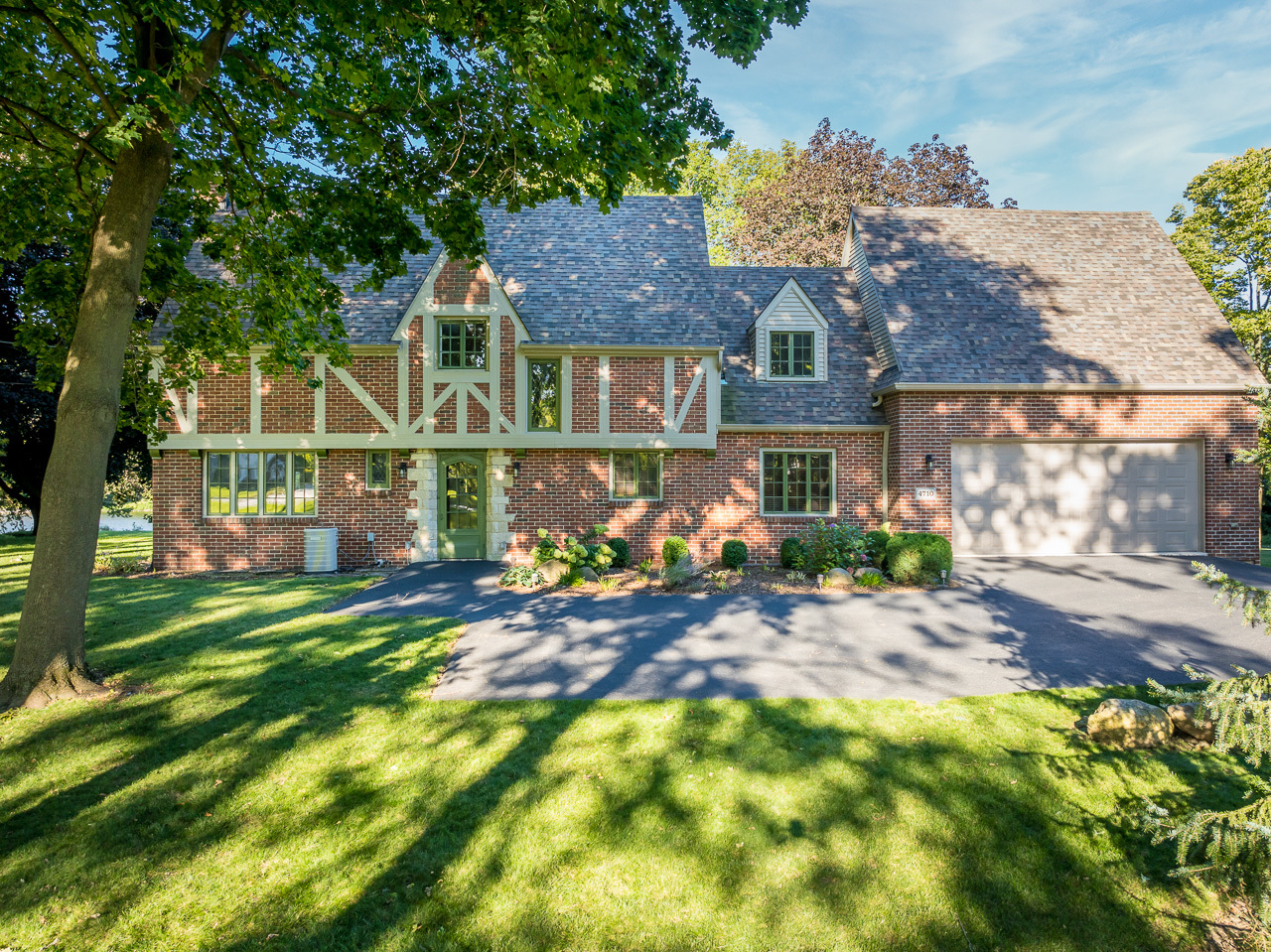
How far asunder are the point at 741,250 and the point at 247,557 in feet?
72.6

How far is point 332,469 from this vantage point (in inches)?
530

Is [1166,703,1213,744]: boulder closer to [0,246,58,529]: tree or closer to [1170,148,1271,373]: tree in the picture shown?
[0,246,58,529]: tree

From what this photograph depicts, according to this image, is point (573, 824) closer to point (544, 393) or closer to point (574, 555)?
point (574, 555)

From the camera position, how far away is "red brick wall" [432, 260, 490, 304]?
13164 mm

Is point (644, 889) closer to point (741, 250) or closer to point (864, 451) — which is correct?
point (864, 451)

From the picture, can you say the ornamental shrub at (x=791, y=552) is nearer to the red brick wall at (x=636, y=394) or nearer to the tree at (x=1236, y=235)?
the red brick wall at (x=636, y=394)

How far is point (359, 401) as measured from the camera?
43.4ft

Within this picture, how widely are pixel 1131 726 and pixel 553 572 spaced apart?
8.13 m

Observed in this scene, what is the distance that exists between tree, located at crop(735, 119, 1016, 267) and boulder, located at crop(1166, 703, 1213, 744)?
21.8 m

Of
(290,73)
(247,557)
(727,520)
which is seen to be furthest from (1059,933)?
(247,557)

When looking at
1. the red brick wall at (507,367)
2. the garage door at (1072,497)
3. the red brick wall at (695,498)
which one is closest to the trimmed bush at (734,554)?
the red brick wall at (695,498)

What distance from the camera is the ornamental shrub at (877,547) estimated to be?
11977 mm

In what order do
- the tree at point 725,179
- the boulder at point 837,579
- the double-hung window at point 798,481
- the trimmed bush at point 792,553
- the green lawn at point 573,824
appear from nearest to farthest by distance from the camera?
the green lawn at point 573,824
the boulder at point 837,579
the trimmed bush at point 792,553
the double-hung window at point 798,481
the tree at point 725,179

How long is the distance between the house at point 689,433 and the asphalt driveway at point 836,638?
2.59 metres
